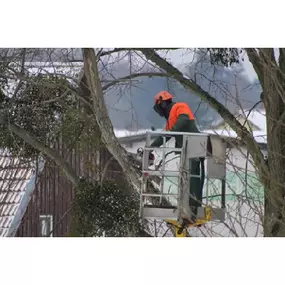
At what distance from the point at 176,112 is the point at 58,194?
1014mm

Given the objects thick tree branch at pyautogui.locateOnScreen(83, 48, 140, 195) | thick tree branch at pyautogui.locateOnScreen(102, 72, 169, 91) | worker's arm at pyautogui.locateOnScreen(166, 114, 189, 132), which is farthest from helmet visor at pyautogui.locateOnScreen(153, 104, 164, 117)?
thick tree branch at pyautogui.locateOnScreen(83, 48, 140, 195)

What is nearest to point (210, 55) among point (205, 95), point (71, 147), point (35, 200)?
point (205, 95)

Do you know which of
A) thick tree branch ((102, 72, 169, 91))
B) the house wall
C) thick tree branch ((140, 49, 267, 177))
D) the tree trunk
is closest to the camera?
the tree trunk

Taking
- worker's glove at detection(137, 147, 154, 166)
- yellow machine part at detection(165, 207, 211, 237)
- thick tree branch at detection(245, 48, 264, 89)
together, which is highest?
thick tree branch at detection(245, 48, 264, 89)

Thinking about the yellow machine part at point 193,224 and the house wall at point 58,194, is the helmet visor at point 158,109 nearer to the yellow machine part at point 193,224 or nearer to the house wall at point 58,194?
the house wall at point 58,194

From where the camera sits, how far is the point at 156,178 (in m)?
6.03

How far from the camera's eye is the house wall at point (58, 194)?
6.18m

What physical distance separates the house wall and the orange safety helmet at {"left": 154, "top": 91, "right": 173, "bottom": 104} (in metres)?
0.53

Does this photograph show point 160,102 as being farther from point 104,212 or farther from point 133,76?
point 104,212

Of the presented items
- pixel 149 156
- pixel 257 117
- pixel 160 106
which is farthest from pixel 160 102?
pixel 257 117

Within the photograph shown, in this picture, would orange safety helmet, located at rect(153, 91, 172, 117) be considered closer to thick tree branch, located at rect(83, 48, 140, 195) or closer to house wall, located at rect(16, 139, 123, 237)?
thick tree branch, located at rect(83, 48, 140, 195)

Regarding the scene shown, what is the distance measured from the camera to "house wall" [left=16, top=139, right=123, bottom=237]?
6180mm

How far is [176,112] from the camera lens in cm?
600
